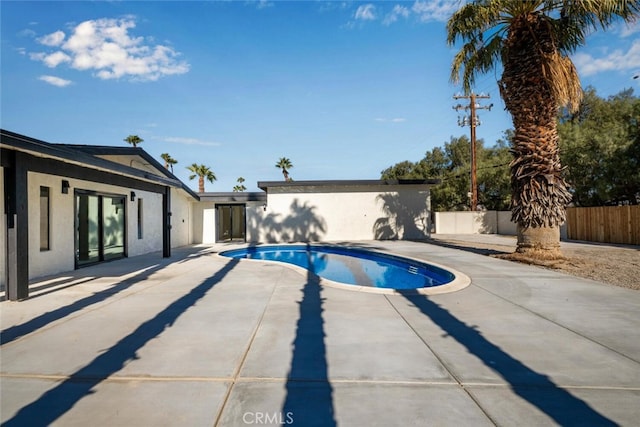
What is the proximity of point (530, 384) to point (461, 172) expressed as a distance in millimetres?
29659

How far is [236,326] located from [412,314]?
8.40ft

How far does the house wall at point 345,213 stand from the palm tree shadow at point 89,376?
1345 centimetres

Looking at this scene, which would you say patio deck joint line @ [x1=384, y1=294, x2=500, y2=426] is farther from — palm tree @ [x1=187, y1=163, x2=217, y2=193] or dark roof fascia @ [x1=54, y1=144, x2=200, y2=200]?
palm tree @ [x1=187, y1=163, x2=217, y2=193]

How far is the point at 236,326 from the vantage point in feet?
13.9

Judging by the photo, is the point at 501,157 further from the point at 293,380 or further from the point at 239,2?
the point at 293,380

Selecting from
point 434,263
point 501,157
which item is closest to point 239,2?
point 434,263

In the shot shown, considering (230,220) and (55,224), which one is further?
(230,220)

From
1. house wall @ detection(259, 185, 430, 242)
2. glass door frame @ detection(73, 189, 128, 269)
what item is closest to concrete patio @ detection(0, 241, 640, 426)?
glass door frame @ detection(73, 189, 128, 269)

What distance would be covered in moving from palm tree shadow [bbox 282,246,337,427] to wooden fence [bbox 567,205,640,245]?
55.1 feet

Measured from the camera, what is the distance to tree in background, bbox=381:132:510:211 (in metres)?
25.4

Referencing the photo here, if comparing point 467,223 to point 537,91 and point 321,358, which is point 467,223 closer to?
point 537,91

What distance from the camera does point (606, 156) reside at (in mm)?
16078

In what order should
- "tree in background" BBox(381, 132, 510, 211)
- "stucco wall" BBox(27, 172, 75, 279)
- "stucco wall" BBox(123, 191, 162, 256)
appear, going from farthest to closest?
"tree in background" BBox(381, 132, 510, 211), "stucco wall" BBox(123, 191, 162, 256), "stucco wall" BBox(27, 172, 75, 279)

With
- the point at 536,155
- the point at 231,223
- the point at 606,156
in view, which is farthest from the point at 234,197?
the point at 606,156
